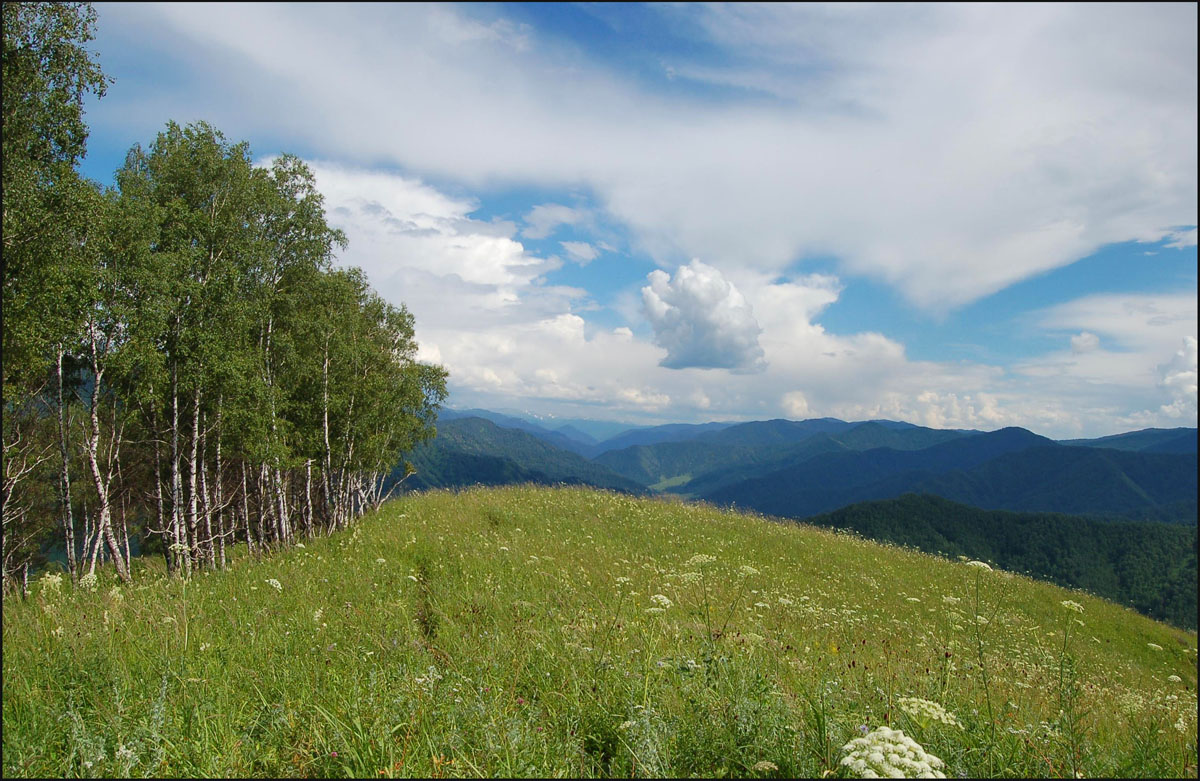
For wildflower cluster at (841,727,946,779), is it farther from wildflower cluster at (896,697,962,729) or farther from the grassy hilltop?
wildflower cluster at (896,697,962,729)

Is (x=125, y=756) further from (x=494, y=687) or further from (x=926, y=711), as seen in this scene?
(x=926, y=711)

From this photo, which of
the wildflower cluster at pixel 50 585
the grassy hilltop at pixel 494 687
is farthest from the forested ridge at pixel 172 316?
the grassy hilltop at pixel 494 687

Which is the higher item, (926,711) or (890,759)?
(890,759)

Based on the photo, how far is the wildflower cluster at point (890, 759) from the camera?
283cm

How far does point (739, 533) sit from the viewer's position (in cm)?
2172

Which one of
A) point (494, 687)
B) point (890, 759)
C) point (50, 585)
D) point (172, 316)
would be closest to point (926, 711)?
point (890, 759)

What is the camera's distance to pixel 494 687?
4930 mm

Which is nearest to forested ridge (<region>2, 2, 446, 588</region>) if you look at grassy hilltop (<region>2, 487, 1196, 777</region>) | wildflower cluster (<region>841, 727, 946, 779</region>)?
grassy hilltop (<region>2, 487, 1196, 777</region>)

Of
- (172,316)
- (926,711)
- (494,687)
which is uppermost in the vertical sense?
(172,316)

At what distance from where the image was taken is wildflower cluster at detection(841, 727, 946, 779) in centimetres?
283

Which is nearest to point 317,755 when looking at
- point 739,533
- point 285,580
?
point 285,580

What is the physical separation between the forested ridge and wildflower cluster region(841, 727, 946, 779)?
→ 900 centimetres

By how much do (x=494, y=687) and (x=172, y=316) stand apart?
18.1m

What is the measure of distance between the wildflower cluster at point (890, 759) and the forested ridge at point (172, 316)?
900 centimetres
